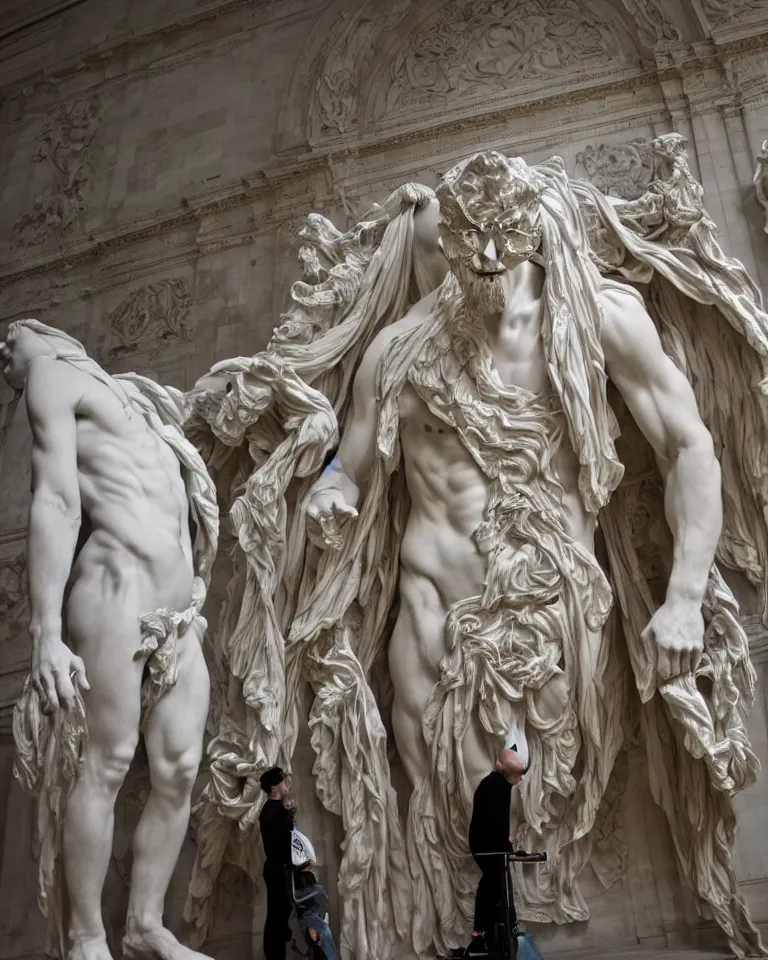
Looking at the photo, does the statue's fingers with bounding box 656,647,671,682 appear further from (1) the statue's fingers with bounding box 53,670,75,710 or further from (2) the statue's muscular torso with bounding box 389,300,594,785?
(1) the statue's fingers with bounding box 53,670,75,710

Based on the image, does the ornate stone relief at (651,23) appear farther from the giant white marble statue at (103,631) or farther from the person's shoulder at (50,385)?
the person's shoulder at (50,385)

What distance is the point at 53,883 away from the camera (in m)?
4.75

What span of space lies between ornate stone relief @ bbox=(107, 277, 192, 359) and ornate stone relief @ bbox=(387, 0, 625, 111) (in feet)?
5.57

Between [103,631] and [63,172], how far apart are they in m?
4.45

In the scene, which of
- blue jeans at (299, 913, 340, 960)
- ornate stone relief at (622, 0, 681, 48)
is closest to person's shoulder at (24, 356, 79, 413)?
blue jeans at (299, 913, 340, 960)

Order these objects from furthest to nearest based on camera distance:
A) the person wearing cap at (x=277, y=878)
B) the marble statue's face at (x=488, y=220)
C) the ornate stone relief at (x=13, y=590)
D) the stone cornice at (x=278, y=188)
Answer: the ornate stone relief at (x=13, y=590) → the stone cornice at (x=278, y=188) → the marble statue's face at (x=488, y=220) → the person wearing cap at (x=277, y=878)

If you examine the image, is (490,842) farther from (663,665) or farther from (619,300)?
(619,300)

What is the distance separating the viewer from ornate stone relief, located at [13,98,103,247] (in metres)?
8.14

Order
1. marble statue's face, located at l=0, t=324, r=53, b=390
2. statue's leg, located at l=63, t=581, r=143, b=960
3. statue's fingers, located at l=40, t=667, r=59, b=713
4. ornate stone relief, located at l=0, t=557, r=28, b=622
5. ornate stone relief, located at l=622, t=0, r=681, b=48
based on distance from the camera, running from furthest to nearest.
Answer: ornate stone relief, located at l=0, t=557, r=28, b=622
ornate stone relief, located at l=622, t=0, r=681, b=48
marble statue's face, located at l=0, t=324, r=53, b=390
statue's leg, located at l=63, t=581, r=143, b=960
statue's fingers, located at l=40, t=667, r=59, b=713

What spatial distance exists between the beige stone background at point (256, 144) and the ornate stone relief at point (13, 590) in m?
0.01

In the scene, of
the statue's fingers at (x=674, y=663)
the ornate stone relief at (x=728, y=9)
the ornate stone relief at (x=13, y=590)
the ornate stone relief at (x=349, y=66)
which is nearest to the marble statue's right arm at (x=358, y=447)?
the statue's fingers at (x=674, y=663)

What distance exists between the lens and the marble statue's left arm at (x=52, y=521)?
4652 millimetres

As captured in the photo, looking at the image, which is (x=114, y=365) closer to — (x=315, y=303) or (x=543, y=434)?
(x=315, y=303)

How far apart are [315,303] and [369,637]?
1.69 m
